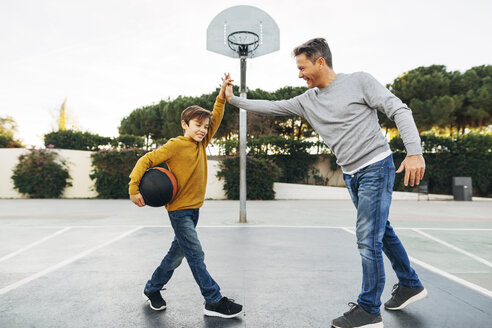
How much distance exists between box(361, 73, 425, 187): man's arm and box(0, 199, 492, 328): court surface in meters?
1.06

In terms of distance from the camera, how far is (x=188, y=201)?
7.00 ft

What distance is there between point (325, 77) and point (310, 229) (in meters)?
4.09

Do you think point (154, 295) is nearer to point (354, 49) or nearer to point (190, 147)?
point (190, 147)

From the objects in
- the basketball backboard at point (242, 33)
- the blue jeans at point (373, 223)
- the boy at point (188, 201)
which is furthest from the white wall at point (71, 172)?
the blue jeans at point (373, 223)

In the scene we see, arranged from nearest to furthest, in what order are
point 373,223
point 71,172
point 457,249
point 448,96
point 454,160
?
1. point 373,223
2. point 457,249
3. point 71,172
4. point 454,160
5. point 448,96

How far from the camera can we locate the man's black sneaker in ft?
7.23

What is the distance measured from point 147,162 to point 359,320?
178cm

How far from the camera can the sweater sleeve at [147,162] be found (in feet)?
6.61

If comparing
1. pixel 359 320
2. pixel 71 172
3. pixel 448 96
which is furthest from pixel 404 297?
pixel 448 96

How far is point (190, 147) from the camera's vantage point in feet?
7.22

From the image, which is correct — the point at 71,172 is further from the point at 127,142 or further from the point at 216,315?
the point at 216,315

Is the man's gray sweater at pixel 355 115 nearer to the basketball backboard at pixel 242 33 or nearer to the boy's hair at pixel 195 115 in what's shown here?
the boy's hair at pixel 195 115

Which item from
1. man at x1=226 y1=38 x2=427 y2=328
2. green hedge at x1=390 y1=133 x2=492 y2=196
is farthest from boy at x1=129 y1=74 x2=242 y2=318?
green hedge at x1=390 y1=133 x2=492 y2=196

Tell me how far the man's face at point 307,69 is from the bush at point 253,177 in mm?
10851
